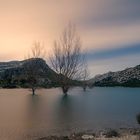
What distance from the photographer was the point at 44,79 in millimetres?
98500

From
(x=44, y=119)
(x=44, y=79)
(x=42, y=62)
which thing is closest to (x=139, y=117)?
(x=44, y=119)

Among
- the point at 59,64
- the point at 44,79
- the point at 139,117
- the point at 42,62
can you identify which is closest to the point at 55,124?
the point at 139,117

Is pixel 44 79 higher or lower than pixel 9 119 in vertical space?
higher

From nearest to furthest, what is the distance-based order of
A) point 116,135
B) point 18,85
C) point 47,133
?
point 116,135 → point 47,133 → point 18,85

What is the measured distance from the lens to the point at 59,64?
76.8 metres

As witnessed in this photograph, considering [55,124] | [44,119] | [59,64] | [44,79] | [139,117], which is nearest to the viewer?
[139,117]

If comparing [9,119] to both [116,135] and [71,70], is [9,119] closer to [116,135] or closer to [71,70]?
[116,135]

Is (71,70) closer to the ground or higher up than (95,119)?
higher up

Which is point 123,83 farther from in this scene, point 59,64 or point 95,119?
point 95,119

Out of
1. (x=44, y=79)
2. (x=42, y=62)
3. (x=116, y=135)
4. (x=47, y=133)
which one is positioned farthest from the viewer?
(x=44, y=79)

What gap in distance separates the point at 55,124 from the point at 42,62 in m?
63.0

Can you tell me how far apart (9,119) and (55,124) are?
4.92 meters

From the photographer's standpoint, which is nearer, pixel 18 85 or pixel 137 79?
pixel 18 85

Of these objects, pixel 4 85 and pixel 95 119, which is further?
pixel 4 85
